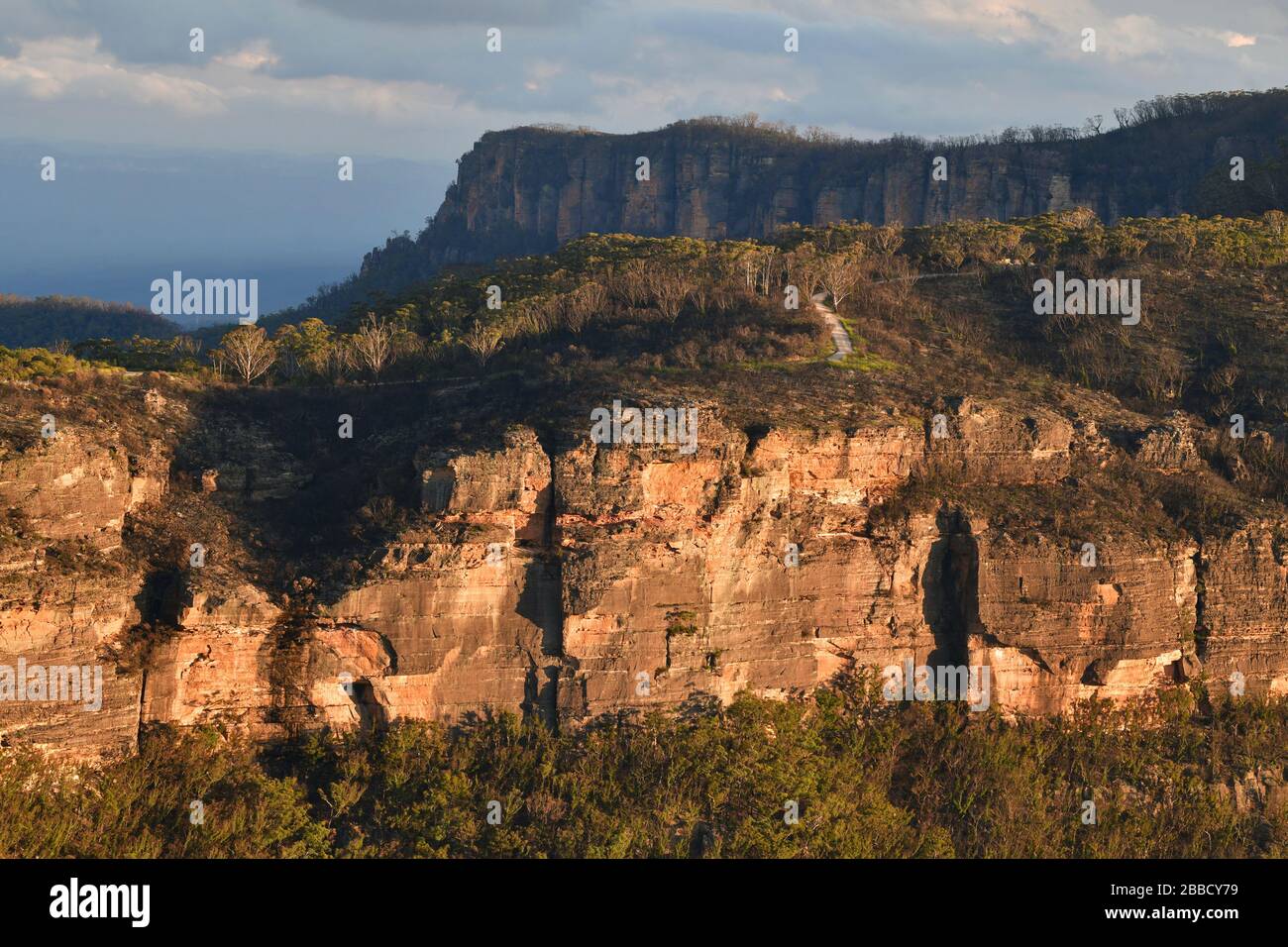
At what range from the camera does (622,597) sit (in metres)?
39.6

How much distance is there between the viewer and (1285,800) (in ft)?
134

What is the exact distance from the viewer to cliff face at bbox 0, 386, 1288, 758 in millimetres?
38094

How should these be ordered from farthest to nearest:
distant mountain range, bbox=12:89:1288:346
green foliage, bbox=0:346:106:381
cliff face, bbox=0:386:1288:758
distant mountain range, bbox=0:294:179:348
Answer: distant mountain range, bbox=12:89:1288:346 < distant mountain range, bbox=0:294:179:348 < green foliage, bbox=0:346:106:381 < cliff face, bbox=0:386:1288:758

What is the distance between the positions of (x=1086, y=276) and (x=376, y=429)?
30.2 metres

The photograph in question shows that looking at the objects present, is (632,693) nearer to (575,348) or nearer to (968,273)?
(575,348)

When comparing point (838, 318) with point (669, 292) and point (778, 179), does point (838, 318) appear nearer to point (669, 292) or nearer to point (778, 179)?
point (669, 292)

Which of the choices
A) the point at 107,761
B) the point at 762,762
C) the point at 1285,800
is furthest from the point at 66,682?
the point at 1285,800

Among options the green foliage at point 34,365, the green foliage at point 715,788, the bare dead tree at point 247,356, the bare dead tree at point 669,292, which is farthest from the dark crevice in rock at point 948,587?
the green foliage at point 34,365

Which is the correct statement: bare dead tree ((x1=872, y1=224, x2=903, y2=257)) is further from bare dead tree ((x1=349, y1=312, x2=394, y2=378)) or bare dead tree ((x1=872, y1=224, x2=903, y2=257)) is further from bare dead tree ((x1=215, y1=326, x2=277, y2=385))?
bare dead tree ((x1=215, y1=326, x2=277, y2=385))

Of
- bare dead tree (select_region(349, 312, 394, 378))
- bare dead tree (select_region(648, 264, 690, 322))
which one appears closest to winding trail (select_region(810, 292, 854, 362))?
bare dead tree (select_region(648, 264, 690, 322))

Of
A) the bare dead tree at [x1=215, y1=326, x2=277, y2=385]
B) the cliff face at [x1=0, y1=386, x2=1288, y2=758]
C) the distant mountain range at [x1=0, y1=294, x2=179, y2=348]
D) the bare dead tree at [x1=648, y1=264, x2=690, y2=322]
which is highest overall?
the distant mountain range at [x1=0, y1=294, x2=179, y2=348]

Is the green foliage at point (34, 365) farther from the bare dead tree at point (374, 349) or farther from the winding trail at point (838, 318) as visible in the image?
the winding trail at point (838, 318)

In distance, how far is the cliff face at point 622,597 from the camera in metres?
38.1

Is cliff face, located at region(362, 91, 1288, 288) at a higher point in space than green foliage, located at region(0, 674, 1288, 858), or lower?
higher
